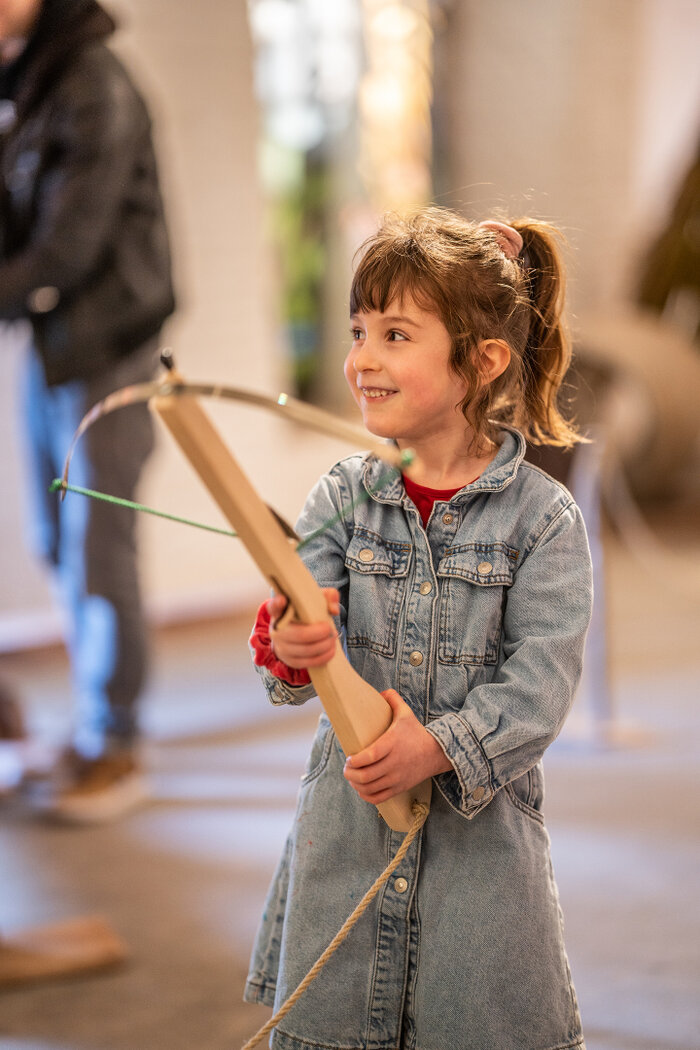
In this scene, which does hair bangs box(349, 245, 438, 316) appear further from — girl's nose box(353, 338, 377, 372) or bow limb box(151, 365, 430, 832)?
bow limb box(151, 365, 430, 832)

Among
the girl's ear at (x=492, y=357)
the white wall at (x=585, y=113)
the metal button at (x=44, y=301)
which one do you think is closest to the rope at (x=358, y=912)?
the girl's ear at (x=492, y=357)

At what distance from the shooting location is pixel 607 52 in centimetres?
527

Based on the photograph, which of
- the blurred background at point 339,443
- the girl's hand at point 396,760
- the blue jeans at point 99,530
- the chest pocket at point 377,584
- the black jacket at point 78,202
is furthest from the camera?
the blue jeans at point 99,530

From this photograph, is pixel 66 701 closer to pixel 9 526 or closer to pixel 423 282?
pixel 9 526

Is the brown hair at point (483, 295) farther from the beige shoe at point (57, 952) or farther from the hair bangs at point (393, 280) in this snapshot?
the beige shoe at point (57, 952)

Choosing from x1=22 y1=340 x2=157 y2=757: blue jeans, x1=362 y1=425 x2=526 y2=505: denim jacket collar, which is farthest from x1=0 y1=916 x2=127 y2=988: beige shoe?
x1=362 y1=425 x2=526 y2=505: denim jacket collar

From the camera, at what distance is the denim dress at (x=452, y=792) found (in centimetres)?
90

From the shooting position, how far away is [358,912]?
2.93ft

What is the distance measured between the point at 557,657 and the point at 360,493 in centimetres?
22

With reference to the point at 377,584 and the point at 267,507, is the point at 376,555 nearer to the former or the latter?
the point at 377,584

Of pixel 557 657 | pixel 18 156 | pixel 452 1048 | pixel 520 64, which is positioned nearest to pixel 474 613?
pixel 557 657

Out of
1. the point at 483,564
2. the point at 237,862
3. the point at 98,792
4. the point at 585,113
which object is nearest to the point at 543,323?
the point at 483,564

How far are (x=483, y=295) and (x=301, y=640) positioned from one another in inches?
12.9

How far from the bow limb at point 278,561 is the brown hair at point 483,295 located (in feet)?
0.74
